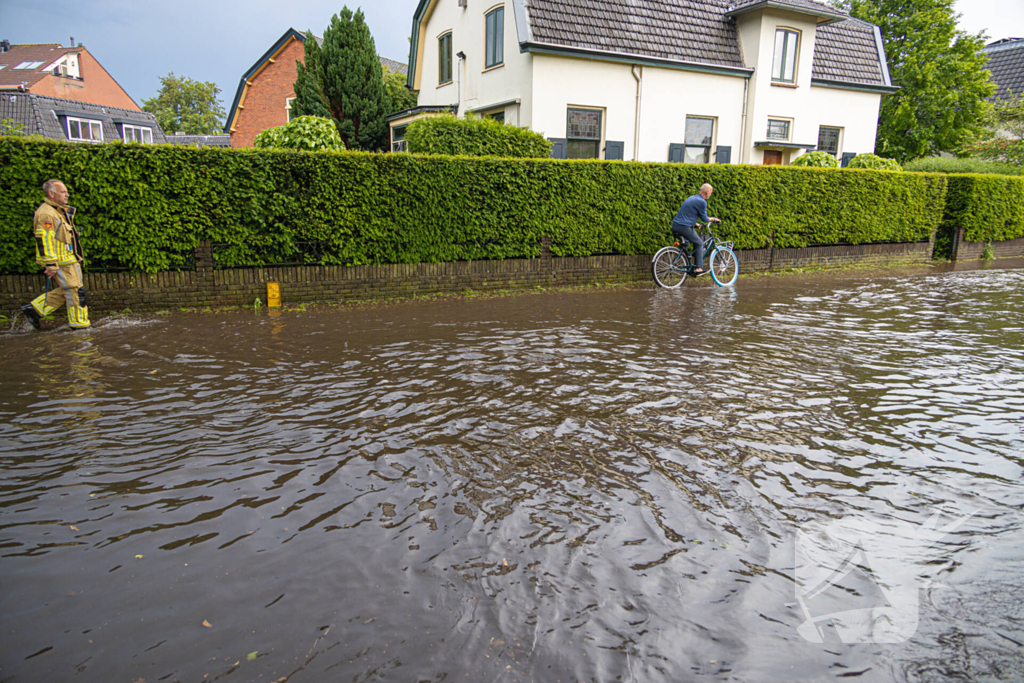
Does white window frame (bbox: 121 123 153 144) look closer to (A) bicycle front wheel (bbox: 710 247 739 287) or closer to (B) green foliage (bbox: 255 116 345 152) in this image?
(B) green foliage (bbox: 255 116 345 152)

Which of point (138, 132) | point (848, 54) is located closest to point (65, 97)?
point (138, 132)

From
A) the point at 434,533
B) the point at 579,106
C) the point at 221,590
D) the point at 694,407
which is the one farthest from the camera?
the point at 579,106

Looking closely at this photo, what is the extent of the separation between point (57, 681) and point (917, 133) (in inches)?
1656

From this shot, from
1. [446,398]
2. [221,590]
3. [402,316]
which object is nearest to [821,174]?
[402,316]

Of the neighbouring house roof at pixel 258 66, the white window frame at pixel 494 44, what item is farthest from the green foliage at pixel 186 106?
the white window frame at pixel 494 44

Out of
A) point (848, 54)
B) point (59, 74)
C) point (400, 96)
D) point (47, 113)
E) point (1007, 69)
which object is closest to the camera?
point (848, 54)

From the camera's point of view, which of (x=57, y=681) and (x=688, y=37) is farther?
(x=688, y=37)

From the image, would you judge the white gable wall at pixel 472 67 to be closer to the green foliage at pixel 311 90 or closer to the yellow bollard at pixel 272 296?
the green foliage at pixel 311 90

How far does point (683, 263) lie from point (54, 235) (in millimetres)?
11504

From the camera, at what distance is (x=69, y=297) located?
28.7ft

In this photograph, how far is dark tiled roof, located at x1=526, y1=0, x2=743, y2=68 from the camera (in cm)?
1883

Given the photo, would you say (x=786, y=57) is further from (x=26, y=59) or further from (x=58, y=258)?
(x=26, y=59)

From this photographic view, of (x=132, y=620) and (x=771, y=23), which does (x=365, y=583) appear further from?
(x=771, y=23)

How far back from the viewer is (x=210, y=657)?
2686mm
